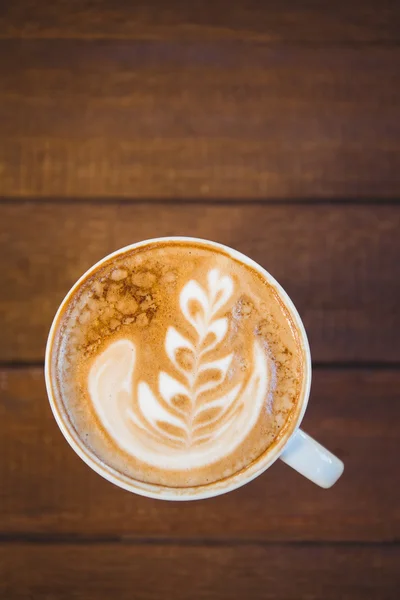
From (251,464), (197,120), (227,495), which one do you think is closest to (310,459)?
(251,464)

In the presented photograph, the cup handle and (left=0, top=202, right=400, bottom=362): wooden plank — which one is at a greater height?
(left=0, top=202, right=400, bottom=362): wooden plank

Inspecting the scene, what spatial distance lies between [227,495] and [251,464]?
16 centimetres

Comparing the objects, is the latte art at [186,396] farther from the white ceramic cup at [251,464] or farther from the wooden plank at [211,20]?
the wooden plank at [211,20]

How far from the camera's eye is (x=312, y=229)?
2.52 ft

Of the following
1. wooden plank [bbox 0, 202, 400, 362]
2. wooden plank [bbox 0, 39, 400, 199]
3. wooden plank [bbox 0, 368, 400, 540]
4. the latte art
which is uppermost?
wooden plank [bbox 0, 39, 400, 199]

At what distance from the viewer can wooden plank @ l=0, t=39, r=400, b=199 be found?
766 mm

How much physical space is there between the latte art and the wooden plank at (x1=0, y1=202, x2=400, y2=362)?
0.50 ft

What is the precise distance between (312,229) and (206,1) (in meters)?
0.33

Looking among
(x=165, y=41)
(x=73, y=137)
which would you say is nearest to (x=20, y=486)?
(x=73, y=137)

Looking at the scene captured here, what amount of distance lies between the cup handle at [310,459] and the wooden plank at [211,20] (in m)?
0.52

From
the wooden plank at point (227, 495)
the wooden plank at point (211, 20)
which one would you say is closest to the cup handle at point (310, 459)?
the wooden plank at point (227, 495)

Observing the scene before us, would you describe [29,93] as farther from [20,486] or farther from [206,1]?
[20,486]

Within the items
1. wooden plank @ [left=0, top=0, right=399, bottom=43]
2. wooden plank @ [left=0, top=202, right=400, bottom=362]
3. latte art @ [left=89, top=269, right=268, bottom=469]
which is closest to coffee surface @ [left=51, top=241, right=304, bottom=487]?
latte art @ [left=89, top=269, right=268, bottom=469]

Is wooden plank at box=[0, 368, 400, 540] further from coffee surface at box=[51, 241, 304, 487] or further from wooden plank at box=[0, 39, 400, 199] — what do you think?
wooden plank at box=[0, 39, 400, 199]
